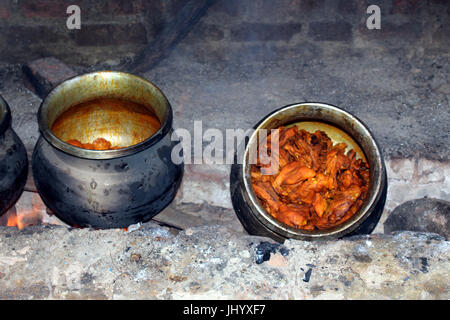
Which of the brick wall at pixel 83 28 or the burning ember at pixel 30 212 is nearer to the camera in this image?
the burning ember at pixel 30 212

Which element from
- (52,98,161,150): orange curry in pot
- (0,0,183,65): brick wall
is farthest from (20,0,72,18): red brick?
(52,98,161,150): orange curry in pot

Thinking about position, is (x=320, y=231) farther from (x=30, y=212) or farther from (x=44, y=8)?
(x=44, y=8)

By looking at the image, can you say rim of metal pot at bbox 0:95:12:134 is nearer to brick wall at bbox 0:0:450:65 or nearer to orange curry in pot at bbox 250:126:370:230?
orange curry in pot at bbox 250:126:370:230

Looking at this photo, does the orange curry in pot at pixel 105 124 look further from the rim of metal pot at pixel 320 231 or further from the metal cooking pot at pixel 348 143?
the rim of metal pot at pixel 320 231

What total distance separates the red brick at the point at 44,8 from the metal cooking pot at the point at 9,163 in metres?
1.45

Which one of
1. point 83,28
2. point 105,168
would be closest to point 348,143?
point 105,168

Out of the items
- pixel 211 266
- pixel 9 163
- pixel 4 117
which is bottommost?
pixel 211 266

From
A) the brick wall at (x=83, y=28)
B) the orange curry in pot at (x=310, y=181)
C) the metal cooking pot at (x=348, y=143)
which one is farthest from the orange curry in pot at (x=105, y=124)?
the brick wall at (x=83, y=28)

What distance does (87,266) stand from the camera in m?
1.94

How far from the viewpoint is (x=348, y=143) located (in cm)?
242

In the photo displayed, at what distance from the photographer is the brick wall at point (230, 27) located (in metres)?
3.41

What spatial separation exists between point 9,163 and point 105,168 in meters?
0.54
